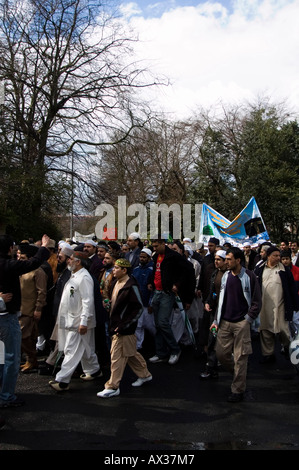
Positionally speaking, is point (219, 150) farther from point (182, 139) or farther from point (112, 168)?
point (112, 168)

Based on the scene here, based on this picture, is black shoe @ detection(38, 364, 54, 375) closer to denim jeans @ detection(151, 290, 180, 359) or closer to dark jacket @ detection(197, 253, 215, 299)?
denim jeans @ detection(151, 290, 180, 359)

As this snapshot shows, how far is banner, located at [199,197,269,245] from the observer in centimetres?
1358

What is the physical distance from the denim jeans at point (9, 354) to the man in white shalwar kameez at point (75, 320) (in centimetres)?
66

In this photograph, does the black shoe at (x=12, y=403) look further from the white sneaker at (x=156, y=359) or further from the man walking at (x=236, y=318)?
the white sneaker at (x=156, y=359)

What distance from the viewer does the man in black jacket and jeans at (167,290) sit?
7180 millimetres

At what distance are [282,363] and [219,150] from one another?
74.6 ft

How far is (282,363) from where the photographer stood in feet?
23.6

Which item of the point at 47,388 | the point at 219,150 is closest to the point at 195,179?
the point at 219,150

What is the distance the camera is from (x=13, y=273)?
195 inches

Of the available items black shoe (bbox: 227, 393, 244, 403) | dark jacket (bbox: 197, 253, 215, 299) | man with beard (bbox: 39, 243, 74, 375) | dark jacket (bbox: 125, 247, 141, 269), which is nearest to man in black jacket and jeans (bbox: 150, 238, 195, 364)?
dark jacket (bbox: 197, 253, 215, 299)

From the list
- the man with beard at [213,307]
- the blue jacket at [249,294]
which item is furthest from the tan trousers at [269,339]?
the blue jacket at [249,294]

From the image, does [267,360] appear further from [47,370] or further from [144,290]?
[47,370]

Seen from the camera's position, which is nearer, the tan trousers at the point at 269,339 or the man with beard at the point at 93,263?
the tan trousers at the point at 269,339

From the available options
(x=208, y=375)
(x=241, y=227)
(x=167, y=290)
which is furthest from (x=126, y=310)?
(x=241, y=227)
